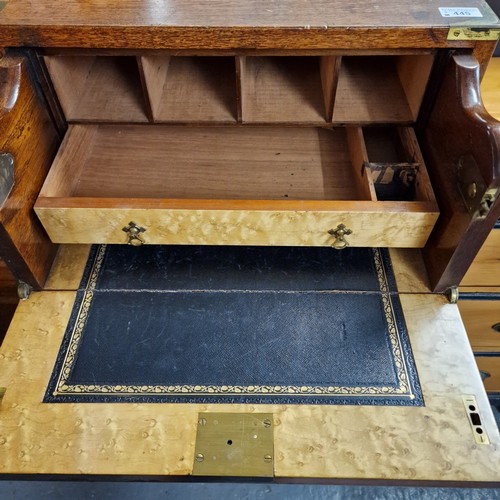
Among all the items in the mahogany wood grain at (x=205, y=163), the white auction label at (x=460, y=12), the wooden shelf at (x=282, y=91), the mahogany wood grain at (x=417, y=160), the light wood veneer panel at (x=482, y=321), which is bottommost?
the light wood veneer panel at (x=482, y=321)

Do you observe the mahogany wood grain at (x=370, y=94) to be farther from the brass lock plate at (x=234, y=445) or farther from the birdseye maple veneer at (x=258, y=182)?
the brass lock plate at (x=234, y=445)

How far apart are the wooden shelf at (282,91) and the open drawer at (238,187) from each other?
97mm

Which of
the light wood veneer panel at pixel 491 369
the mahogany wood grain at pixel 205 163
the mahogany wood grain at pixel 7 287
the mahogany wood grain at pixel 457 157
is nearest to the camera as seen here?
the mahogany wood grain at pixel 457 157

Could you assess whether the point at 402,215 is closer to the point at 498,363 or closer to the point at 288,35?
the point at 288,35

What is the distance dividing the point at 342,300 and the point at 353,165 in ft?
0.84

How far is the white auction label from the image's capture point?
2.33 feet

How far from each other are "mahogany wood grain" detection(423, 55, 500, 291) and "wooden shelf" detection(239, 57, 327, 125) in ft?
0.63

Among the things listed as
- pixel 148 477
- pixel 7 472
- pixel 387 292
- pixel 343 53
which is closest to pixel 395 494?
pixel 387 292

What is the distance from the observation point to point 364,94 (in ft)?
2.84

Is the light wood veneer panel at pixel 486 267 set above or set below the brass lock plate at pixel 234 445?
below

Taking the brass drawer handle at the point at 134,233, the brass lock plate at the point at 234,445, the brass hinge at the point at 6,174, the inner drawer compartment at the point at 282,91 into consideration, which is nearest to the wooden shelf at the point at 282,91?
the inner drawer compartment at the point at 282,91

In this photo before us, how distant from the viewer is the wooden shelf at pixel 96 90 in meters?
0.82

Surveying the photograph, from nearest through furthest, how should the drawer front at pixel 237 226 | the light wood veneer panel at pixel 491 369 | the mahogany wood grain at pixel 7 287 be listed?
the drawer front at pixel 237 226 < the mahogany wood grain at pixel 7 287 < the light wood veneer panel at pixel 491 369

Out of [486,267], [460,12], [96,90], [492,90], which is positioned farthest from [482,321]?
[96,90]
